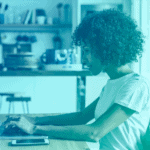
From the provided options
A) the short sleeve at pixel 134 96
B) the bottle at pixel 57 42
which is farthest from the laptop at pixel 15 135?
the bottle at pixel 57 42

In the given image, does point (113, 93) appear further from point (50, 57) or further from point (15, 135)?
point (50, 57)

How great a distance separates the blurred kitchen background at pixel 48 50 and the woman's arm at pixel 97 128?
2.53 metres

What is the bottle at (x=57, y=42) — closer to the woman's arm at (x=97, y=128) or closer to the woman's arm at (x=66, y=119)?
the woman's arm at (x=66, y=119)

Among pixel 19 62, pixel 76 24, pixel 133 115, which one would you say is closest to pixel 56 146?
pixel 133 115

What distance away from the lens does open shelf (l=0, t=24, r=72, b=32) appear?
535 centimetres

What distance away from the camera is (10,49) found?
566 centimetres

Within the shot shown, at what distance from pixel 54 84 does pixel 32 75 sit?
31 centimetres

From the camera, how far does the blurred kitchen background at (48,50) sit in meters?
3.92

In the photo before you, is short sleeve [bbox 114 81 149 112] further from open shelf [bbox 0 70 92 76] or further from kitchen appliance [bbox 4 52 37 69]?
kitchen appliance [bbox 4 52 37 69]

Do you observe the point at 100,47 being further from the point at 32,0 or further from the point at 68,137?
the point at 32,0

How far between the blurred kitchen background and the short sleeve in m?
2.60

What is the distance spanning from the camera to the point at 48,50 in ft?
13.1

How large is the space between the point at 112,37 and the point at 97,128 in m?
0.43

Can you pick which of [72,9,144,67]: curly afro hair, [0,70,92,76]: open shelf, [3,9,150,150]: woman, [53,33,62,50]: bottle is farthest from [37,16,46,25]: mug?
[72,9,144,67]: curly afro hair
